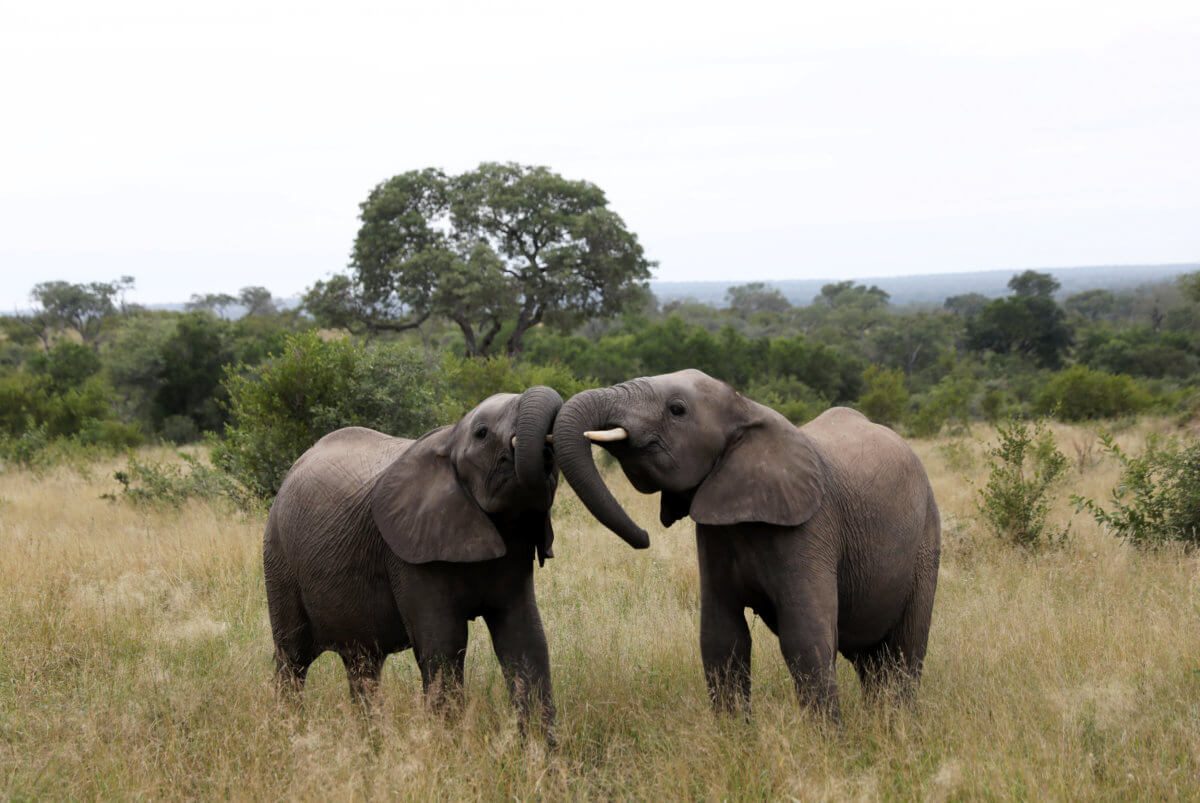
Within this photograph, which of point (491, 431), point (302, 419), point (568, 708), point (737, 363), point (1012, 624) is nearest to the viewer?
point (491, 431)

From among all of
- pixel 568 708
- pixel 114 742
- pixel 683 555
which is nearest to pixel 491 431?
pixel 568 708

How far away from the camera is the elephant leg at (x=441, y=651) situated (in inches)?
172

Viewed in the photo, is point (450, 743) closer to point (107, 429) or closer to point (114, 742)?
point (114, 742)

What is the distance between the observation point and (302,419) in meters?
9.98

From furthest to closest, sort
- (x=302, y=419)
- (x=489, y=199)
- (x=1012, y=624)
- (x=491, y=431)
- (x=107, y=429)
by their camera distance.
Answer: (x=489, y=199)
(x=107, y=429)
(x=302, y=419)
(x=1012, y=624)
(x=491, y=431)

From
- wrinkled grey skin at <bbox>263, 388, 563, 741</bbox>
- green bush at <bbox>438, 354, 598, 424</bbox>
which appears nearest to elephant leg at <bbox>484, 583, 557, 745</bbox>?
wrinkled grey skin at <bbox>263, 388, 563, 741</bbox>

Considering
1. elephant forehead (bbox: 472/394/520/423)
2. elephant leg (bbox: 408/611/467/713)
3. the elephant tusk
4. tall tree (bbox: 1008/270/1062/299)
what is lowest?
tall tree (bbox: 1008/270/1062/299)

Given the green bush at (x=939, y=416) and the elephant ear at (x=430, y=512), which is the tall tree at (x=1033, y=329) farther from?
the elephant ear at (x=430, y=512)

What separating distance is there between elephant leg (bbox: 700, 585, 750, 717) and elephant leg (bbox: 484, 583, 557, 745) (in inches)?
31.8

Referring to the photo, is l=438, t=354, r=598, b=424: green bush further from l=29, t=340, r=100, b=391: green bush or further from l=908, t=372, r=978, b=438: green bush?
l=29, t=340, r=100, b=391: green bush

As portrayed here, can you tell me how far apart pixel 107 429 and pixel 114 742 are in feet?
61.1

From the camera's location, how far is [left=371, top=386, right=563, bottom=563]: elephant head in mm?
3957

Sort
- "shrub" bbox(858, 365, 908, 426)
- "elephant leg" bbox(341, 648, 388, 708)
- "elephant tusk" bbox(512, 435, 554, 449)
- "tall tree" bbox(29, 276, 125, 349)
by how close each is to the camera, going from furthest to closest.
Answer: "tall tree" bbox(29, 276, 125, 349) < "shrub" bbox(858, 365, 908, 426) < "elephant leg" bbox(341, 648, 388, 708) < "elephant tusk" bbox(512, 435, 554, 449)

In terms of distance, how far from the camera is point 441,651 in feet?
14.3
